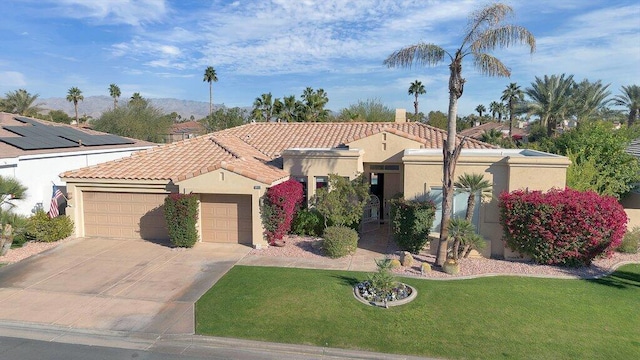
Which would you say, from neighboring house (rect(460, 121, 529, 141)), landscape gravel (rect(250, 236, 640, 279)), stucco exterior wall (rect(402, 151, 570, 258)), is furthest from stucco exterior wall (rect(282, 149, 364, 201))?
neighboring house (rect(460, 121, 529, 141))

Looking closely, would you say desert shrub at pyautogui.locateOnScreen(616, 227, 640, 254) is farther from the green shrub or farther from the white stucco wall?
the white stucco wall

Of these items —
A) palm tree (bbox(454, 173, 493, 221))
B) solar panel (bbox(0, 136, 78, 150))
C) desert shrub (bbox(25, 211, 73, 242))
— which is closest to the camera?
palm tree (bbox(454, 173, 493, 221))

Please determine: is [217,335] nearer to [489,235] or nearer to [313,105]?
[489,235]

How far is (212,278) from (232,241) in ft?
13.1

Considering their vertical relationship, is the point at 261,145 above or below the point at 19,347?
above

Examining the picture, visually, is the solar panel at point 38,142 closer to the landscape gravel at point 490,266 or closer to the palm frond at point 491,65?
the landscape gravel at point 490,266

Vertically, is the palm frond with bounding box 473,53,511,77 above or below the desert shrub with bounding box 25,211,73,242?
above

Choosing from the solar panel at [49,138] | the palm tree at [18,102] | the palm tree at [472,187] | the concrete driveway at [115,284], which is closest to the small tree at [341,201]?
the concrete driveway at [115,284]

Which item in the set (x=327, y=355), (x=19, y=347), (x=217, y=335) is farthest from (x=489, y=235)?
(x=19, y=347)

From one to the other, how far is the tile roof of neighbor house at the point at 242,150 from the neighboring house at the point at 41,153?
2361mm

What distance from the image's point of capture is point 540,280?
1309 cm

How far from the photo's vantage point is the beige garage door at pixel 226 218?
17.1 m

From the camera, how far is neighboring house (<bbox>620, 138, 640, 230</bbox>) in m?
17.5

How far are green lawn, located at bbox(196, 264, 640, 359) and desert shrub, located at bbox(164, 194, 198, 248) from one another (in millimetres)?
3949
